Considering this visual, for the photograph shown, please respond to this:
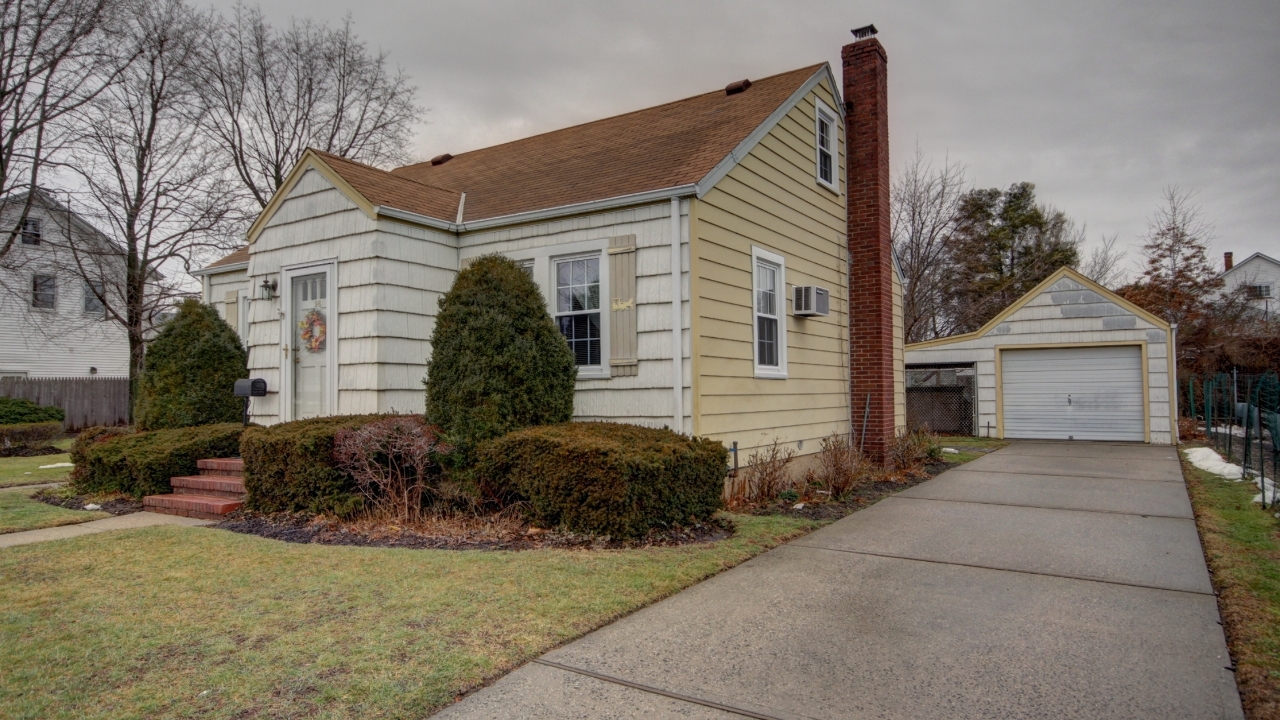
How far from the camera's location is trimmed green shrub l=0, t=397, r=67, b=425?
18.5m

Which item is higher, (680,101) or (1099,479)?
(680,101)

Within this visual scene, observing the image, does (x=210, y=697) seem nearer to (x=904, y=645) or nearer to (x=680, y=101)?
(x=904, y=645)

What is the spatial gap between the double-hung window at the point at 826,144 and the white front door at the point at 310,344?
23.7 feet

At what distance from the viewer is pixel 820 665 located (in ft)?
12.1

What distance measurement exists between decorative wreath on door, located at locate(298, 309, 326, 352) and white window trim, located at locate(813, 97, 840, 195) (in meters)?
7.16

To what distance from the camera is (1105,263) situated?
110 ft

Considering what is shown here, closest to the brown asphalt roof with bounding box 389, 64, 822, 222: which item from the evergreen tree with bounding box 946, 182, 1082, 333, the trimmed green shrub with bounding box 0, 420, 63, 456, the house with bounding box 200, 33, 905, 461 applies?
the house with bounding box 200, 33, 905, 461

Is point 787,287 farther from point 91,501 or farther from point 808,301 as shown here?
point 91,501

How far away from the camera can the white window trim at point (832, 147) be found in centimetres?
1112

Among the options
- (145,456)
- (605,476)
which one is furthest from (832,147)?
(145,456)

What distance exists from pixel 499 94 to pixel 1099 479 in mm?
12749

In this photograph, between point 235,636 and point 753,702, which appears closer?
point 753,702

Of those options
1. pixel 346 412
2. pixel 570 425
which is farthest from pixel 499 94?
pixel 570 425

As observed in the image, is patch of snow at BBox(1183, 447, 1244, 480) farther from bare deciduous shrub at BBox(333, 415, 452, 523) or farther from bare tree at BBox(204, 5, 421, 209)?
bare tree at BBox(204, 5, 421, 209)
